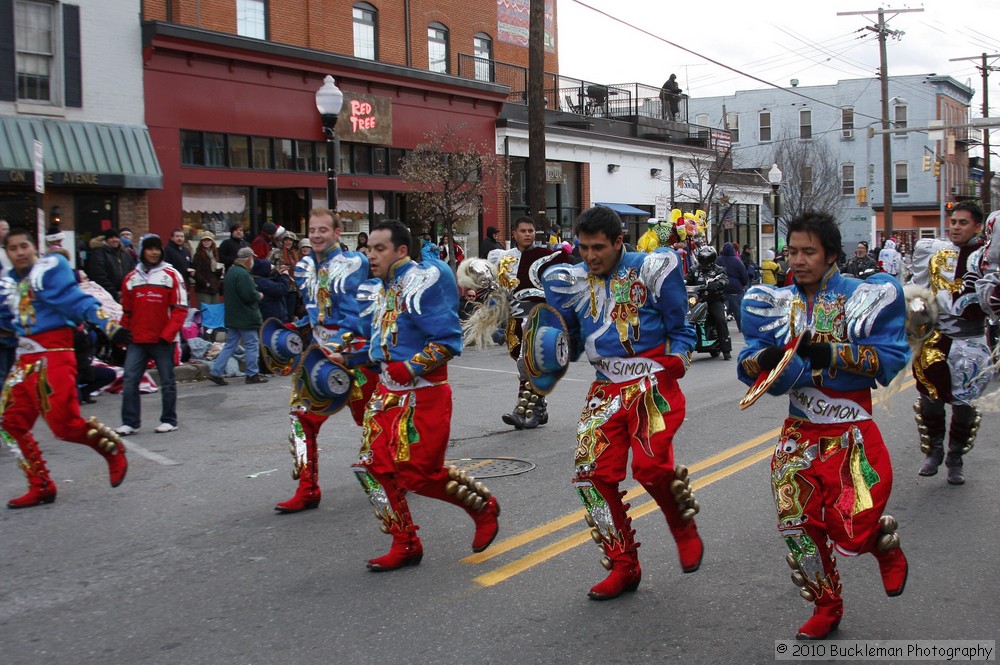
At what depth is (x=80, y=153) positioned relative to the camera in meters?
17.9

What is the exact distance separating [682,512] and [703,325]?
10.9 metres

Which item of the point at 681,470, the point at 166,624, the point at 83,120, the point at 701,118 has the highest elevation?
the point at 701,118

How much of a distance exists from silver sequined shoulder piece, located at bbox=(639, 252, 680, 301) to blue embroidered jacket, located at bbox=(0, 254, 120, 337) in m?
3.98

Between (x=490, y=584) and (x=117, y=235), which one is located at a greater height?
(x=117, y=235)

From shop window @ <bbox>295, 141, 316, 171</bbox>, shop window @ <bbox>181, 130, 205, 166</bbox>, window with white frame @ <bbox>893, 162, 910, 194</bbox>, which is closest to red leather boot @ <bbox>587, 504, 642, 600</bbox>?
shop window @ <bbox>181, 130, 205, 166</bbox>

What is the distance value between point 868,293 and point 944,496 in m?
3.30

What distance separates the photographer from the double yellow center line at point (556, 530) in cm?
542

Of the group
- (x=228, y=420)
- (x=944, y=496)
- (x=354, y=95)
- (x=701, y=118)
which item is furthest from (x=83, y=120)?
(x=701, y=118)

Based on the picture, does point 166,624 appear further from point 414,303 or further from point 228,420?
point 228,420

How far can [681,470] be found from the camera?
16.1 feet

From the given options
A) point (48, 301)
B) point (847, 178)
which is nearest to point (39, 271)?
point (48, 301)

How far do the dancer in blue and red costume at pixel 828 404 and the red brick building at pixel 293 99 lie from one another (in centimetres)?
1689

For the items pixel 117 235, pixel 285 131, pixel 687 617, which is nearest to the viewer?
pixel 687 617

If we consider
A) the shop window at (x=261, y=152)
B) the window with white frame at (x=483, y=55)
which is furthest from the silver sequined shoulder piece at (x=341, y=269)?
the window with white frame at (x=483, y=55)
